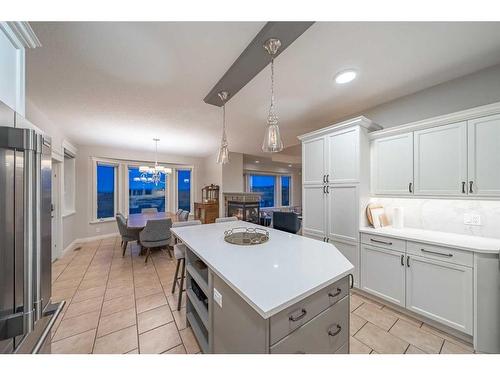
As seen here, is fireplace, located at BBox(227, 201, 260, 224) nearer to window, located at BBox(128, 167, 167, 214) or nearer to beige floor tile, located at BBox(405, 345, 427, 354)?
window, located at BBox(128, 167, 167, 214)

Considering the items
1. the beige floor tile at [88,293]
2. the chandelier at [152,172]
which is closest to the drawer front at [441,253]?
the beige floor tile at [88,293]

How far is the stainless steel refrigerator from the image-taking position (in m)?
0.66

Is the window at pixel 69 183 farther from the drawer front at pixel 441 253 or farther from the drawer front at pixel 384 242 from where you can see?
the drawer front at pixel 441 253

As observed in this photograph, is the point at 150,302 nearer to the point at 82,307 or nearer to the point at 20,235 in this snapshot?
Answer: the point at 82,307

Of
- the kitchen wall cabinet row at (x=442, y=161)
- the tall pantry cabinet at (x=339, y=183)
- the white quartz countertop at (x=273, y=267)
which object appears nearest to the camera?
the white quartz countertop at (x=273, y=267)

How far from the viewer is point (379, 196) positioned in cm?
233

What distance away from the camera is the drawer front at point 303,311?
32.7 inches

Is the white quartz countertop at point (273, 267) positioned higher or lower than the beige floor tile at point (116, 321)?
higher

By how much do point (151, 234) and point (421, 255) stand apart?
380 centimetres

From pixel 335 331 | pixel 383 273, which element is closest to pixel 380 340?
pixel 383 273

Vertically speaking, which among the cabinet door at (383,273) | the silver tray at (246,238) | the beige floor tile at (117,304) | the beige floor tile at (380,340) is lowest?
the beige floor tile at (117,304)

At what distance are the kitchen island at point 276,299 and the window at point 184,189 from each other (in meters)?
5.18
